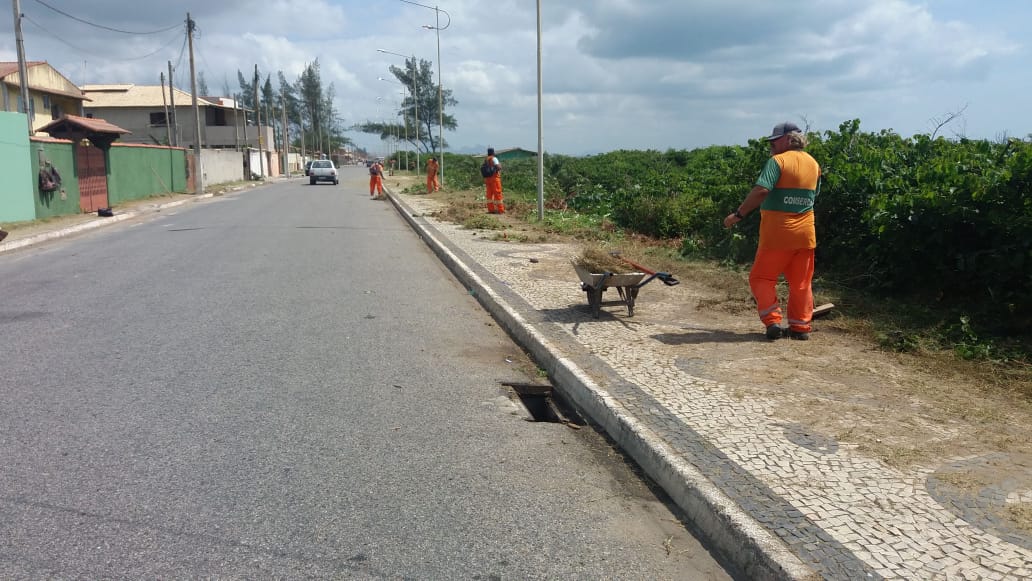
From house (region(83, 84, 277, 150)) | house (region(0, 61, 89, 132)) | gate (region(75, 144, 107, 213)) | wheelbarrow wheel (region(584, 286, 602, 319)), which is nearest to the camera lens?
wheelbarrow wheel (region(584, 286, 602, 319))

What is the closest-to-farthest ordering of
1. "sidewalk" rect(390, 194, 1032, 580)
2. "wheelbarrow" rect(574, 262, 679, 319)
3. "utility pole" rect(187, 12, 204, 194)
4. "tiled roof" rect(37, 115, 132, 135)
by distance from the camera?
"sidewalk" rect(390, 194, 1032, 580) < "wheelbarrow" rect(574, 262, 679, 319) < "tiled roof" rect(37, 115, 132, 135) < "utility pole" rect(187, 12, 204, 194)

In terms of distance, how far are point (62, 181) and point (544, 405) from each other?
761 inches

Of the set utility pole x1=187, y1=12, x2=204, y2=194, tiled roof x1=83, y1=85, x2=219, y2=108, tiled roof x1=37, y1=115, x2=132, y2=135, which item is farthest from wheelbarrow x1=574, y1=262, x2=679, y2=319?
tiled roof x1=83, y1=85, x2=219, y2=108

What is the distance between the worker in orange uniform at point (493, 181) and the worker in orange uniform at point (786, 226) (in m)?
13.7

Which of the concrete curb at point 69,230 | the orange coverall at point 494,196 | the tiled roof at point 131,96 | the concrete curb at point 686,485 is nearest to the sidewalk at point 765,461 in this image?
the concrete curb at point 686,485

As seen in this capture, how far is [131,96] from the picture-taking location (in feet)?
236

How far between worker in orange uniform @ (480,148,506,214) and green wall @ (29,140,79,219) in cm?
1097

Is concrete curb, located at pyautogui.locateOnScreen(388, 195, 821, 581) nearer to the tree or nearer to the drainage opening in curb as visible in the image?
the drainage opening in curb

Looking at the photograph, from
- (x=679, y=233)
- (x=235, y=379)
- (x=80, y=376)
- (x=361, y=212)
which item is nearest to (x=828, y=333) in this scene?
(x=235, y=379)

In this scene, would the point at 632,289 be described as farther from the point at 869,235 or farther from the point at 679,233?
the point at 679,233

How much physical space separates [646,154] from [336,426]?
34.0m

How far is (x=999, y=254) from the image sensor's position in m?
6.52

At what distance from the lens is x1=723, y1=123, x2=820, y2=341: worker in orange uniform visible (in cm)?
636

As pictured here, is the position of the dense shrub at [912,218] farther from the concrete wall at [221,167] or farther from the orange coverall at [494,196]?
the concrete wall at [221,167]
